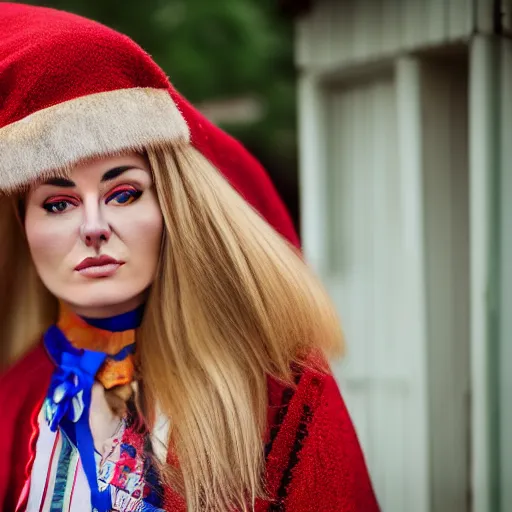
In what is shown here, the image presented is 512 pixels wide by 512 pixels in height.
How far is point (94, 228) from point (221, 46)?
269cm

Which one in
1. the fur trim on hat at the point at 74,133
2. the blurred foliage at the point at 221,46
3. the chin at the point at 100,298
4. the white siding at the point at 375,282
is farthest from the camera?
the blurred foliage at the point at 221,46

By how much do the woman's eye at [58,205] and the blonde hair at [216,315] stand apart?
184 mm

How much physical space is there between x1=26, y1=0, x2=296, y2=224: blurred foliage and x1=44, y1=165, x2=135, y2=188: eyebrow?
238cm

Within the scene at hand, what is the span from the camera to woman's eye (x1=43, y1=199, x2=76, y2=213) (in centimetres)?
152

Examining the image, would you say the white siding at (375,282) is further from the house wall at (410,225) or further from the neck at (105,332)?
the neck at (105,332)

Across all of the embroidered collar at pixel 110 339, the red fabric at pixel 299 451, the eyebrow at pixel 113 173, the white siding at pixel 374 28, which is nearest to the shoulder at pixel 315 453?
the red fabric at pixel 299 451

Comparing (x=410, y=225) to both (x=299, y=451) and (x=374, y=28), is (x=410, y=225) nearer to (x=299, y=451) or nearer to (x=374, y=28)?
(x=374, y=28)

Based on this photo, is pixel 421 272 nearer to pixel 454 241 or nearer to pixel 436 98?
pixel 454 241

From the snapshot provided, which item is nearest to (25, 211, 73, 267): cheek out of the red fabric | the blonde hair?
the blonde hair

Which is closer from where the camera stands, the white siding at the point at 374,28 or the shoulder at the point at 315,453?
the shoulder at the point at 315,453

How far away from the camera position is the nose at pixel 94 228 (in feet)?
4.85

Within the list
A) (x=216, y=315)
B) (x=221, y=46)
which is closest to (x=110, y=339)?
(x=216, y=315)

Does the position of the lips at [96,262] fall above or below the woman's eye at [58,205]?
below

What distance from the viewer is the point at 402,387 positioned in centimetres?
264
